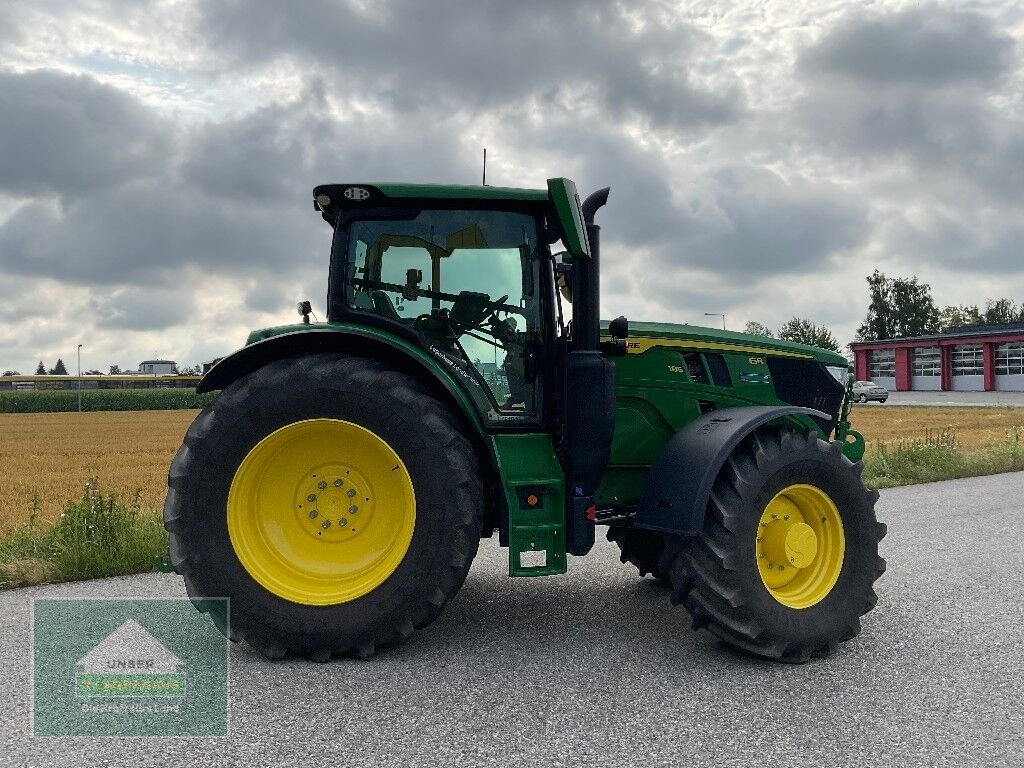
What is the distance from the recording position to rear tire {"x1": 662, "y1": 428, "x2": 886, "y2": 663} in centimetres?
387

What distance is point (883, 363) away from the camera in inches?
2473

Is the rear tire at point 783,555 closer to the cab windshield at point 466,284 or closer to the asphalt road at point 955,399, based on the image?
the cab windshield at point 466,284

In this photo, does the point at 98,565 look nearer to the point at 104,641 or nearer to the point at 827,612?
the point at 104,641

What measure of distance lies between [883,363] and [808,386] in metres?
63.3

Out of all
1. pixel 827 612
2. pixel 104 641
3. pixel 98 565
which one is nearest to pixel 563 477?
pixel 827 612

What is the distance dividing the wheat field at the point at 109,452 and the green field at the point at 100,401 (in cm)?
2172

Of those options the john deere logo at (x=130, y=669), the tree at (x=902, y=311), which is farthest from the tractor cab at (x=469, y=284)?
the tree at (x=902, y=311)

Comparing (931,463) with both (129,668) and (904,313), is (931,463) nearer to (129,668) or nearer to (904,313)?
(129,668)

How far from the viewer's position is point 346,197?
412 centimetres

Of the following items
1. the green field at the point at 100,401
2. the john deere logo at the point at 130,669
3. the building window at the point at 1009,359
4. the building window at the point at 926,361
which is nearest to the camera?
the john deere logo at the point at 130,669

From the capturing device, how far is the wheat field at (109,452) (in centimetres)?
1229

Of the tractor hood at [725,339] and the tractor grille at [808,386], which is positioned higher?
the tractor hood at [725,339]

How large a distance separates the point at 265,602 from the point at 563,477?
5.01 ft

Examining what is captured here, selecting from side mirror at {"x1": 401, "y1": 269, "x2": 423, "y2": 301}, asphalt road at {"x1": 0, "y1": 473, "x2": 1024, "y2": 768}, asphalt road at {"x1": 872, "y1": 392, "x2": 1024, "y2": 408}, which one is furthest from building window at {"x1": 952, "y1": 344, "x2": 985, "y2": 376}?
side mirror at {"x1": 401, "y1": 269, "x2": 423, "y2": 301}
